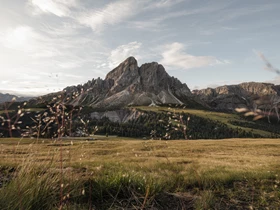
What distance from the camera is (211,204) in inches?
231

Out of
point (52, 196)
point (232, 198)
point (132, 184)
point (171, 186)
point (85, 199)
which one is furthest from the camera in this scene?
point (171, 186)

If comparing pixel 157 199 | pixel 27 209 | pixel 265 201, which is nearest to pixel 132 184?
pixel 157 199

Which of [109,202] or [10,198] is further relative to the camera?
[109,202]

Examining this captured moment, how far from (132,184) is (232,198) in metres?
2.96

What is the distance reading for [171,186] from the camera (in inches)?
290

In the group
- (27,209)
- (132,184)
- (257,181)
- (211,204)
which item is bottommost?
(257,181)

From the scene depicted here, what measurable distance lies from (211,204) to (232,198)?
126cm

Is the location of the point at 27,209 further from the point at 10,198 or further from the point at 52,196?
the point at 52,196

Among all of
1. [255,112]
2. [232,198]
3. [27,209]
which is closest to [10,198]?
[27,209]

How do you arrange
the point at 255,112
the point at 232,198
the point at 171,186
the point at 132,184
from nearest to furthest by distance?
the point at 255,112 < the point at 132,184 < the point at 232,198 < the point at 171,186

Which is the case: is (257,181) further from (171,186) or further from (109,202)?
(109,202)

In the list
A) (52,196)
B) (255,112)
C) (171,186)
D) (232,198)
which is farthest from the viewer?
(171,186)

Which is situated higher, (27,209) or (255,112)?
(255,112)

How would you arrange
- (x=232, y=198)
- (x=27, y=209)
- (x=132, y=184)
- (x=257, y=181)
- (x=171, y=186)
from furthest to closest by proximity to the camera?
(x=257, y=181)
(x=171, y=186)
(x=232, y=198)
(x=132, y=184)
(x=27, y=209)
